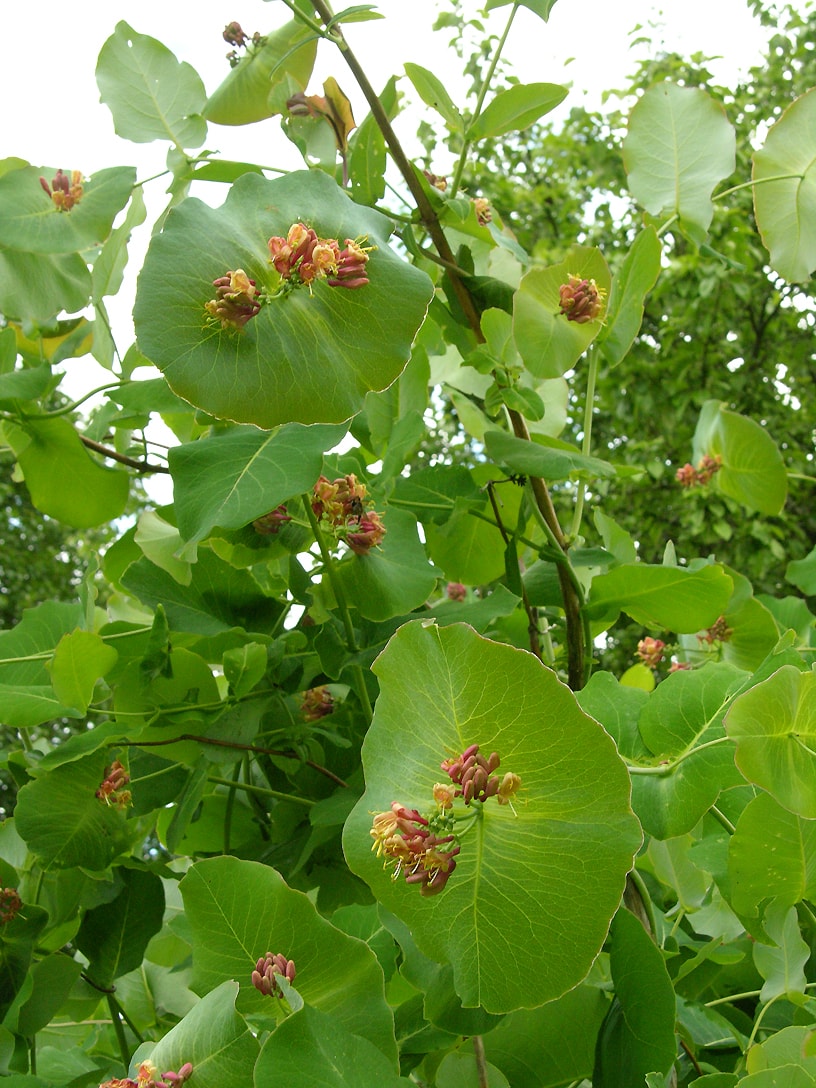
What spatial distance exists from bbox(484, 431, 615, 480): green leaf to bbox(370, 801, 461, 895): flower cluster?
240 mm

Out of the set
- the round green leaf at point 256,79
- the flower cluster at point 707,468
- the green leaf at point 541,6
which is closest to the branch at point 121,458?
the round green leaf at point 256,79

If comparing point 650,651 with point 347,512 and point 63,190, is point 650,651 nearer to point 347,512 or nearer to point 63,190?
point 347,512

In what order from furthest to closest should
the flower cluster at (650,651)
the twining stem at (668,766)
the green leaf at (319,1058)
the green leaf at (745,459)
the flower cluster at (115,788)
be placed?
the flower cluster at (650,651) < the green leaf at (745,459) < the flower cluster at (115,788) < the twining stem at (668,766) < the green leaf at (319,1058)

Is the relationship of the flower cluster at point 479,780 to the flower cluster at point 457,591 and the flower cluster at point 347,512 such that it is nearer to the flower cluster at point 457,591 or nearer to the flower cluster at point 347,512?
the flower cluster at point 347,512

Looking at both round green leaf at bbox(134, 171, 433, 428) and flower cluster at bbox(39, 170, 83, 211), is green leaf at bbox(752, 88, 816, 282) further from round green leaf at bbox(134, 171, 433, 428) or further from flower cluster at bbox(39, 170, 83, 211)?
flower cluster at bbox(39, 170, 83, 211)

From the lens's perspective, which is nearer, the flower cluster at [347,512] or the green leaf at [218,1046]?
the green leaf at [218,1046]

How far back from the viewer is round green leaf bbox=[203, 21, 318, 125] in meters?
0.65

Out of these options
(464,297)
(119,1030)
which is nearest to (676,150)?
(464,297)

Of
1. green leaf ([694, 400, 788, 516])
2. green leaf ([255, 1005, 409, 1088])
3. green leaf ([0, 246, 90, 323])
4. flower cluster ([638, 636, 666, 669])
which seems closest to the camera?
green leaf ([255, 1005, 409, 1088])

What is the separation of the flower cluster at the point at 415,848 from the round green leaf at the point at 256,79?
0.47 metres

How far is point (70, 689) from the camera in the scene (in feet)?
1.72

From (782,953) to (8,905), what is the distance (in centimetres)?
40

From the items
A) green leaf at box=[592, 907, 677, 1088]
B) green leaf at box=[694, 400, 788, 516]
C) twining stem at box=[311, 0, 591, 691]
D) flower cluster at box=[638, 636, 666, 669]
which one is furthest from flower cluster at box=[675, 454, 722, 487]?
green leaf at box=[592, 907, 677, 1088]

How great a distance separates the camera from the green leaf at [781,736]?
37 centimetres
